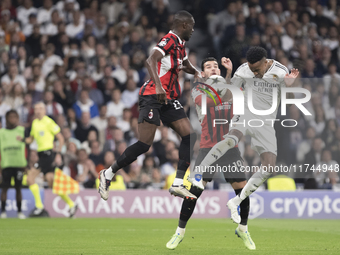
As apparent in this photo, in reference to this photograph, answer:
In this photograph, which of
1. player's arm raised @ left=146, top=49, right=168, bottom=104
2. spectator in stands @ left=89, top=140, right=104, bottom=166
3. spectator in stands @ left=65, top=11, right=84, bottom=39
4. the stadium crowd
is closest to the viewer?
player's arm raised @ left=146, top=49, right=168, bottom=104

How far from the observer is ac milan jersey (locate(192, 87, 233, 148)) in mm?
7762

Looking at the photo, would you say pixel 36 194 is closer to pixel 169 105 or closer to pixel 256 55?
pixel 169 105

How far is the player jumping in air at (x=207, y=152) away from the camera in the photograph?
7625 millimetres

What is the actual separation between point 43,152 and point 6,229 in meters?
3.25

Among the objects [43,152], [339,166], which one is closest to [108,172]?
[43,152]

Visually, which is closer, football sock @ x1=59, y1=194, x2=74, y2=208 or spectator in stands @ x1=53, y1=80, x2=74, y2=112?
football sock @ x1=59, y1=194, x2=74, y2=208

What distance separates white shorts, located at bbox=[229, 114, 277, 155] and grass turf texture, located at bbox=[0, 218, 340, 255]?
1333mm

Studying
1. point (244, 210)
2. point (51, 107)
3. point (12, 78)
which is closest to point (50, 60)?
point (12, 78)

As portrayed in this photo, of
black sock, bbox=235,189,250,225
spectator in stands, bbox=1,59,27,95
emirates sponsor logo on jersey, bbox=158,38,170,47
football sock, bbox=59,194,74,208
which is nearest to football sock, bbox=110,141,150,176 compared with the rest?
emirates sponsor logo on jersey, bbox=158,38,170,47

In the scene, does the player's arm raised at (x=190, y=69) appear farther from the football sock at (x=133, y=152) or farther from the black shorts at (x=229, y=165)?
the football sock at (x=133, y=152)

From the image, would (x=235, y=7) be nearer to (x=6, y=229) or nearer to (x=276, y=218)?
(x=276, y=218)

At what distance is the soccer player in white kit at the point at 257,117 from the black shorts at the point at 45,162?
637 cm

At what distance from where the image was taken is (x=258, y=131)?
7688mm

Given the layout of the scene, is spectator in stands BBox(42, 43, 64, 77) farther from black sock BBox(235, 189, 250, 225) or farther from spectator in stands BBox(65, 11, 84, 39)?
black sock BBox(235, 189, 250, 225)
